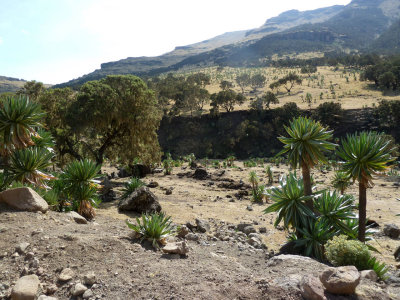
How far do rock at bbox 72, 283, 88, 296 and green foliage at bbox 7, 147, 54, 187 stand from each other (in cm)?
597

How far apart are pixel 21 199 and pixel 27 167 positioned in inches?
97.2

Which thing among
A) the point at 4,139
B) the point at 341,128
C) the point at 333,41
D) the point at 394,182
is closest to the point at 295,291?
the point at 4,139

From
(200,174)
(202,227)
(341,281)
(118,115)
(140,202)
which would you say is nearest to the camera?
(341,281)

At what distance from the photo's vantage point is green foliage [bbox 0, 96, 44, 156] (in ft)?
31.4

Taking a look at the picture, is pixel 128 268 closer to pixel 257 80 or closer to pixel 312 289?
pixel 312 289

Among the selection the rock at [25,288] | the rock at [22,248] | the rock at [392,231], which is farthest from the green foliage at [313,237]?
the rock at [22,248]

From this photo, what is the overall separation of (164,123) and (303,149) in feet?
148

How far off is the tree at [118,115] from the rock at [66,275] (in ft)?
48.9

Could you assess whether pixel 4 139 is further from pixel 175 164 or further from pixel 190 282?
pixel 175 164

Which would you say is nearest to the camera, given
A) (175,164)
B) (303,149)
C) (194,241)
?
(194,241)

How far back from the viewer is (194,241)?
8.20 metres

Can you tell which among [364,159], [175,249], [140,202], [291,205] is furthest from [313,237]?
[140,202]

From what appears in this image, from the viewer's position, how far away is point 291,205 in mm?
9023

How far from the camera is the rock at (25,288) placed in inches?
163
